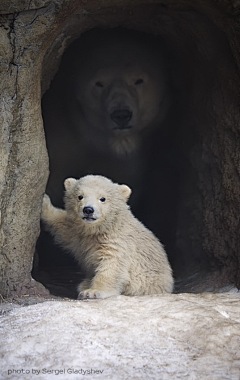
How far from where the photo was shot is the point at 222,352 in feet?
7.41

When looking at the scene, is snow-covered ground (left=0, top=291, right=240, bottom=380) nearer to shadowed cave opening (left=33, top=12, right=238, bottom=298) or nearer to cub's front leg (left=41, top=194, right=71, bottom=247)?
cub's front leg (left=41, top=194, right=71, bottom=247)

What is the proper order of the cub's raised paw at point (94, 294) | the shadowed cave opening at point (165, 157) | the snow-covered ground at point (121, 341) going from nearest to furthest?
1. the snow-covered ground at point (121, 341)
2. the cub's raised paw at point (94, 294)
3. the shadowed cave opening at point (165, 157)

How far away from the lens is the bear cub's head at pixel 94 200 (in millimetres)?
3311

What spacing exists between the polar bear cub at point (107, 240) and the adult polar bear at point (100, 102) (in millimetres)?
1560

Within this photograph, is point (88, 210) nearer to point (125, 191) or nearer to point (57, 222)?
point (125, 191)

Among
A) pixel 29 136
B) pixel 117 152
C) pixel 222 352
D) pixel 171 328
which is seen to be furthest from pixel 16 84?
pixel 117 152

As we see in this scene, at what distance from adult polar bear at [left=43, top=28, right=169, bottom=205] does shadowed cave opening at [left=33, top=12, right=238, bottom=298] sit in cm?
1

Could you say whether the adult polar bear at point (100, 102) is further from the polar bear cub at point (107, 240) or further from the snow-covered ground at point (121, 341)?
the snow-covered ground at point (121, 341)

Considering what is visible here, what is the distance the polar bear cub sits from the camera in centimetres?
338

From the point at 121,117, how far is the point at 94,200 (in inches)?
65.6

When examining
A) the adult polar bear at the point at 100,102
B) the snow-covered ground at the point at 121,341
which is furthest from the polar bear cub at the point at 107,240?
the adult polar bear at the point at 100,102

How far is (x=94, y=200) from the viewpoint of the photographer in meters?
3.38

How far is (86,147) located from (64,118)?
1.23 feet

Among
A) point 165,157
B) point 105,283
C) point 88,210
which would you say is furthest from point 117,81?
point 105,283
